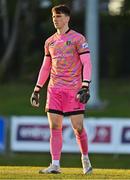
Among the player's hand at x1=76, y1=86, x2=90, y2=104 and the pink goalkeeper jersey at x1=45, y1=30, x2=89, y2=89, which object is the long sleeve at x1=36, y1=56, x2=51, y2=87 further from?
the player's hand at x1=76, y1=86, x2=90, y2=104

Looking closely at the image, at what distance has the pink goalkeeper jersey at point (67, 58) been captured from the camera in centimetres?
912

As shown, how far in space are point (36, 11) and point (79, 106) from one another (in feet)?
78.4

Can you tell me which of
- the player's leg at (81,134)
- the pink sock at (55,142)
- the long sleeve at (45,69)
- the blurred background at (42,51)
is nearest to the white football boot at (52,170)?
the pink sock at (55,142)

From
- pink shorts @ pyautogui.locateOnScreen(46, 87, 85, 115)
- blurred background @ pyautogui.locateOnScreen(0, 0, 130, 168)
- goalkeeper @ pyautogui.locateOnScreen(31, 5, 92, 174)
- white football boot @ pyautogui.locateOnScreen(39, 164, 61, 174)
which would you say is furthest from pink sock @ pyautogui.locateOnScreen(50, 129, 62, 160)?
blurred background @ pyautogui.locateOnScreen(0, 0, 130, 168)

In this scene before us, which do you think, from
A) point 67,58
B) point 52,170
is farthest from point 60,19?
point 52,170

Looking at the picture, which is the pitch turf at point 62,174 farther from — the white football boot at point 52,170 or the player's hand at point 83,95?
the player's hand at point 83,95

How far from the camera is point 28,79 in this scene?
3203cm

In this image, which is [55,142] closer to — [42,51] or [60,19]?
[60,19]

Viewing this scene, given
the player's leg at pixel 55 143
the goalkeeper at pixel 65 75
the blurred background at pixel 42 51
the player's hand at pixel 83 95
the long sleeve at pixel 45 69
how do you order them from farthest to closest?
the blurred background at pixel 42 51 → the long sleeve at pixel 45 69 → the player's leg at pixel 55 143 → the goalkeeper at pixel 65 75 → the player's hand at pixel 83 95

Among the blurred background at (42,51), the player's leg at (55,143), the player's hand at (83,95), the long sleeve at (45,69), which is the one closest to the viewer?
the player's hand at (83,95)

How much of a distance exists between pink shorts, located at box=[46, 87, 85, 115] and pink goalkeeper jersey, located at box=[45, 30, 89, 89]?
7 cm

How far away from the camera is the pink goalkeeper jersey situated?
912 cm

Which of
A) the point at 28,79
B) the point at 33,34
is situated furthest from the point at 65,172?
the point at 33,34

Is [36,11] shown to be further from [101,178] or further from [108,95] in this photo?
[101,178]
